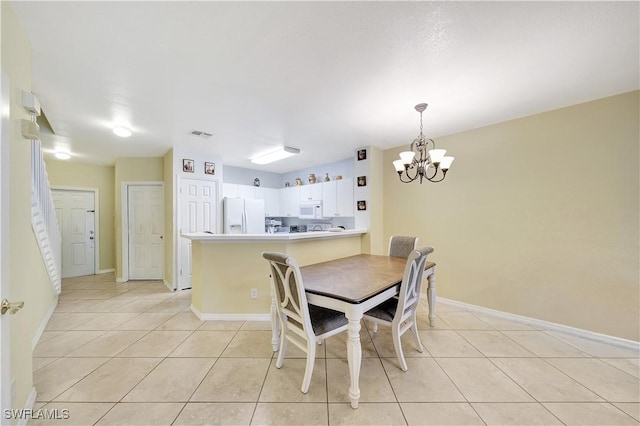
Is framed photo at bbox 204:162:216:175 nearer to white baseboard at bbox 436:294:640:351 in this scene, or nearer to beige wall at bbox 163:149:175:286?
beige wall at bbox 163:149:175:286

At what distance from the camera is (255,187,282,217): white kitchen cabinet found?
17.1ft

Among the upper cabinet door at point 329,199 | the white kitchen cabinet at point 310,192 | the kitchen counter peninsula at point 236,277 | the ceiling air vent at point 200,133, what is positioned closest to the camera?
the kitchen counter peninsula at point 236,277

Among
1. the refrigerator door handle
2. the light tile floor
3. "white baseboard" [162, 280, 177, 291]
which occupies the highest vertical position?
the refrigerator door handle

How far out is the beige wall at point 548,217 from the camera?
7.20 ft

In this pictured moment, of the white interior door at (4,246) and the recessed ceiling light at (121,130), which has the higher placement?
the recessed ceiling light at (121,130)

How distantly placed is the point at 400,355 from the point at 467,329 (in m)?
1.23

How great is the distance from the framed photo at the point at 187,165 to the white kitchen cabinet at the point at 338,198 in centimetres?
240

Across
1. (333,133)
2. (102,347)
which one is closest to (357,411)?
(102,347)

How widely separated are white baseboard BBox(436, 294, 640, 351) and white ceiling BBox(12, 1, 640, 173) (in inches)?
92.5

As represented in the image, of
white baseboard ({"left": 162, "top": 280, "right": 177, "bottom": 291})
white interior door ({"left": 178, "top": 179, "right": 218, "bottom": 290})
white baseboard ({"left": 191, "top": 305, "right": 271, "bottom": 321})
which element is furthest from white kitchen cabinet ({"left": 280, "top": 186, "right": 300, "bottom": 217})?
white baseboard ({"left": 191, "top": 305, "right": 271, "bottom": 321})

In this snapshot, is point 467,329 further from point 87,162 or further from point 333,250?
point 87,162

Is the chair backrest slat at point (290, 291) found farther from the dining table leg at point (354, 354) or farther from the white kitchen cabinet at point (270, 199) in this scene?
the white kitchen cabinet at point (270, 199)

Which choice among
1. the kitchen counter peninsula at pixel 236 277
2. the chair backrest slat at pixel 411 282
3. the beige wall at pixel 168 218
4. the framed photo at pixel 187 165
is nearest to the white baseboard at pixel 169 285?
the beige wall at pixel 168 218

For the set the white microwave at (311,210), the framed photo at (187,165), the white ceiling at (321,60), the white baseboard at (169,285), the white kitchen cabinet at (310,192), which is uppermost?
the white ceiling at (321,60)
